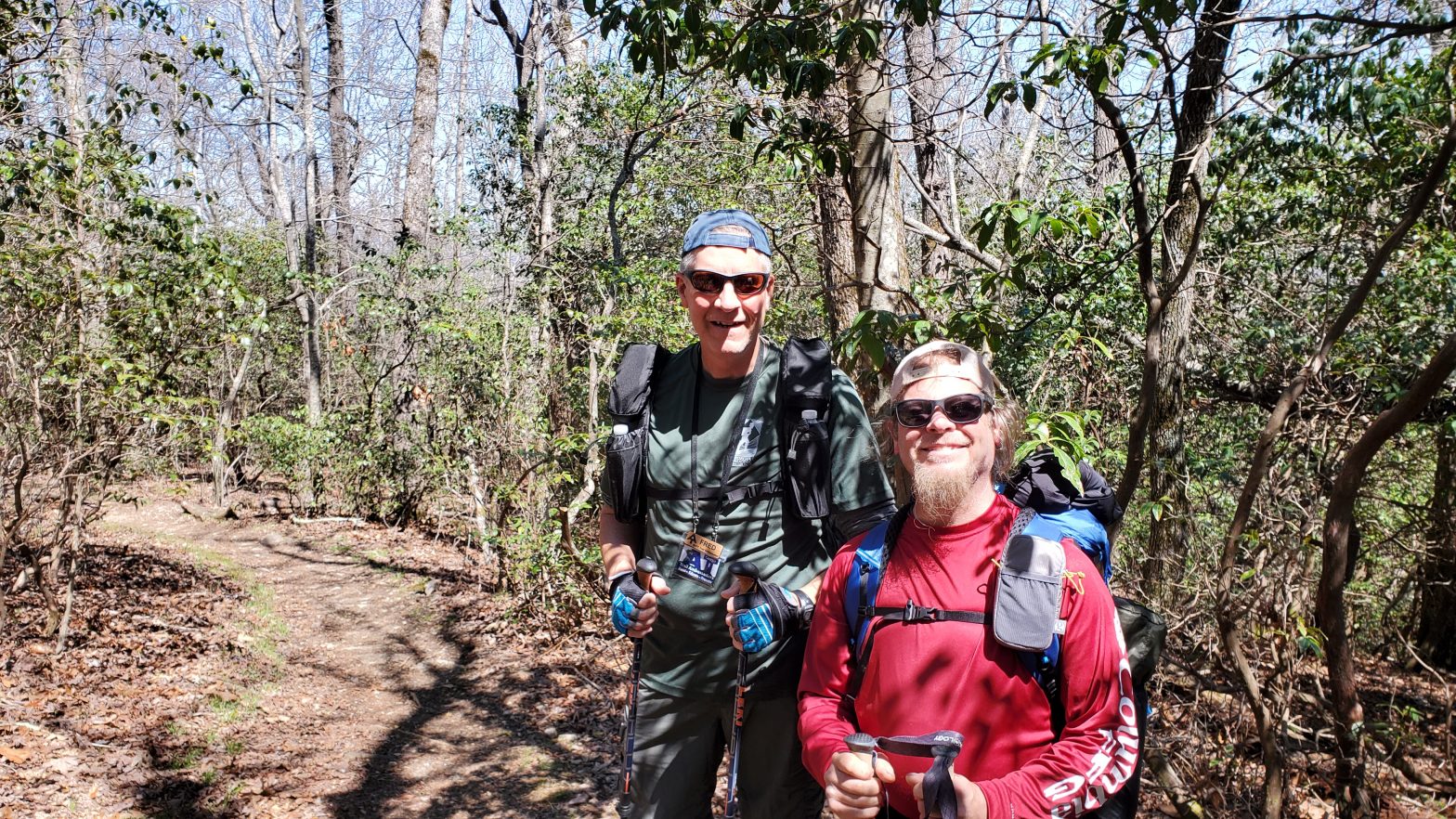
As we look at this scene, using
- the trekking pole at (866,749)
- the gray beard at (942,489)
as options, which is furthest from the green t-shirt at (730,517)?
the trekking pole at (866,749)

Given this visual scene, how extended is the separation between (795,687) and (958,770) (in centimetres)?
64

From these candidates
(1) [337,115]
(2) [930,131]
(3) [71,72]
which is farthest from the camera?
(1) [337,115]

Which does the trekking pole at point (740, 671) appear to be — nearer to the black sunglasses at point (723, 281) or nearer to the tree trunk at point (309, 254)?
the black sunglasses at point (723, 281)

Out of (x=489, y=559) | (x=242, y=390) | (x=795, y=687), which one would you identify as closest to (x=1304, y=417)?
(x=795, y=687)

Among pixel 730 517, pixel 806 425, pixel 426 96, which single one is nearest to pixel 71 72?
pixel 426 96

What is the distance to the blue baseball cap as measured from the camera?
2537 millimetres

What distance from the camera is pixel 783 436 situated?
99.9 inches

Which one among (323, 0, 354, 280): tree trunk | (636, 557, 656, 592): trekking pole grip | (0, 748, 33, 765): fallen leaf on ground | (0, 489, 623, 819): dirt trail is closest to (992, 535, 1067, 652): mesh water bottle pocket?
(636, 557, 656, 592): trekking pole grip

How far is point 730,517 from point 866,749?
85 centimetres

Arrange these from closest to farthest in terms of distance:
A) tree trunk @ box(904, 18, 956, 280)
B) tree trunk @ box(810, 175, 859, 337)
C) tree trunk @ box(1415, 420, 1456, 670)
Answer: tree trunk @ box(904, 18, 956, 280) < tree trunk @ box(810, 175, 859, 337) < tree trunk @ box(1415, 420, 1456, 670)

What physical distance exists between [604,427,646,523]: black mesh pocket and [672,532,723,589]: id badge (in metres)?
0.22

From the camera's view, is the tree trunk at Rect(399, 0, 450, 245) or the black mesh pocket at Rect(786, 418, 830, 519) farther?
the tree trunk at Rect(399, 0, 450, 245)

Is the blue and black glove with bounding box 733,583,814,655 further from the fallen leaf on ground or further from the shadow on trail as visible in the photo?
the fallen leaf on ground

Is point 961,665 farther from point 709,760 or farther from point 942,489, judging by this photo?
point 709,760
